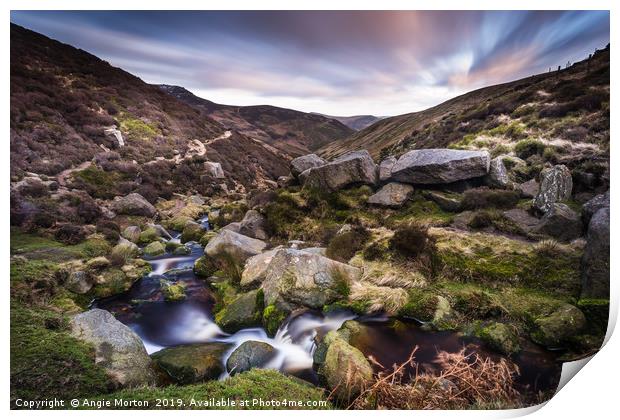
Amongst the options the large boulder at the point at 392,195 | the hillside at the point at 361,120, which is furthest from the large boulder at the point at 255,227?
the hillside at the point at 361,120

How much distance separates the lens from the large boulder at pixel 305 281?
5.29m

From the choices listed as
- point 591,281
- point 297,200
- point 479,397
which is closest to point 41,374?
point 479,397

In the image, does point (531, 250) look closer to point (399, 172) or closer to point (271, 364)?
point (399, 172)

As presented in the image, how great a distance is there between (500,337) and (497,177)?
15.4 ft

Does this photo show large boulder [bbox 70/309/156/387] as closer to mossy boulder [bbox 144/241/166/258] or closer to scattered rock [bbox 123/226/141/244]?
scattered rock [bbox 123/226/141/244]

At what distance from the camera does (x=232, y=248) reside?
7504mm

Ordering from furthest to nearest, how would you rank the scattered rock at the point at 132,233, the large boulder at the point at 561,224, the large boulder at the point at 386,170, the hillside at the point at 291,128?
the hillside at the point at 291,128, the large boulder at the point at 386,170, the scattered rock at the point at 132,233, the large boulder at the point at 561,224

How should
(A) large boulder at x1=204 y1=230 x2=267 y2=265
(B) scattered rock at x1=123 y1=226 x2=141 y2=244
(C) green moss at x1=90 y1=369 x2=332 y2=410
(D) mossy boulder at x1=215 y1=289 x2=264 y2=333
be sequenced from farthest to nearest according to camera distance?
(B) scattered rock at x1=123 y1=226 x2=141 y2=244 < (A) large boulder at x1=204 y1=230 x2=267 y2=265 < (D) mossy boulder at x1=215 y1=289 x2=264 y2=333 < (C) green moss at x1=90 y1=369 x2=332 y2=410

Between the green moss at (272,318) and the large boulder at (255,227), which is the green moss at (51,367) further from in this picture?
the large boulder at (255,227)

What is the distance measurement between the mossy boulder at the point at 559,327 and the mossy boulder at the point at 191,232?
374 inches

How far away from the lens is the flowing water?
3.93 metres

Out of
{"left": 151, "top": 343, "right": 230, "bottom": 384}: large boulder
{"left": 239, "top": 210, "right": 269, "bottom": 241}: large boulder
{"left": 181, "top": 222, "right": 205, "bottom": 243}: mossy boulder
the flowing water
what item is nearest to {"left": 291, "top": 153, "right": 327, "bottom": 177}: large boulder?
{"left": 239, "top": 210, "right": 269, "bottom": 241}: large boulder

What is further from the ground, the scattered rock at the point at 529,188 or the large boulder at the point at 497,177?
the large boulder at the point at 497,177

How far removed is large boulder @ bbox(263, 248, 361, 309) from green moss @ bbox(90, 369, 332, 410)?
1520 millimetres
